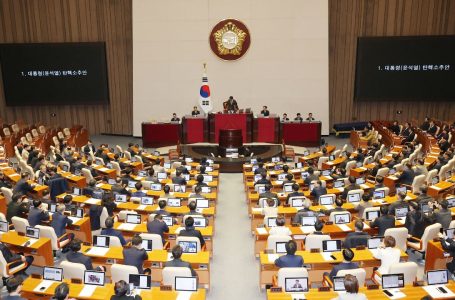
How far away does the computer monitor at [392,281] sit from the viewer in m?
7.33

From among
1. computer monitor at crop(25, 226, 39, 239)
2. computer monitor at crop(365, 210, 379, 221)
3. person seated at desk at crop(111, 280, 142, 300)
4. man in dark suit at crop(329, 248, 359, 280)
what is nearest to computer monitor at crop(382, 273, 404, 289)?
man in dark suit at crop(329, 248, 359, 280)

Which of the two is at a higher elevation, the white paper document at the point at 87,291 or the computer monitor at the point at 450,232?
the computer monitor at the point at 450,232

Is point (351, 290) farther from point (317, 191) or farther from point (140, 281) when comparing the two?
point (317, 191)

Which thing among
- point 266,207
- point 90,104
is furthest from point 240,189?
point 90,104

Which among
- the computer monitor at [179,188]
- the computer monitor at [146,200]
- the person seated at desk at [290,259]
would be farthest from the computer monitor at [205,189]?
the person seated at desk at [290,259]

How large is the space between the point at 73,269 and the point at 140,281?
1.30 m

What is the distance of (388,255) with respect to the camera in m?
8.16

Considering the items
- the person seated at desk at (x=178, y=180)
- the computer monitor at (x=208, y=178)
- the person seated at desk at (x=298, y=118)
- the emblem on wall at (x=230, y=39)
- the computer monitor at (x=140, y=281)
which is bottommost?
the computer monitor at (x=140, y=281)

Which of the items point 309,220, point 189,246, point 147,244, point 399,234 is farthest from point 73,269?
point 399,234

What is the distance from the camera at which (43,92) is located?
26203mm

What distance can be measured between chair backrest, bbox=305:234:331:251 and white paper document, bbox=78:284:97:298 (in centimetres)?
430

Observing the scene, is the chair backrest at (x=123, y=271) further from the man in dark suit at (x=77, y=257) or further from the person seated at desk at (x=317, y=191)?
the person seated at desk at (x=317, y=191)

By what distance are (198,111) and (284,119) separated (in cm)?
478

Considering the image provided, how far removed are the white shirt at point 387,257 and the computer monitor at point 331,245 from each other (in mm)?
889
